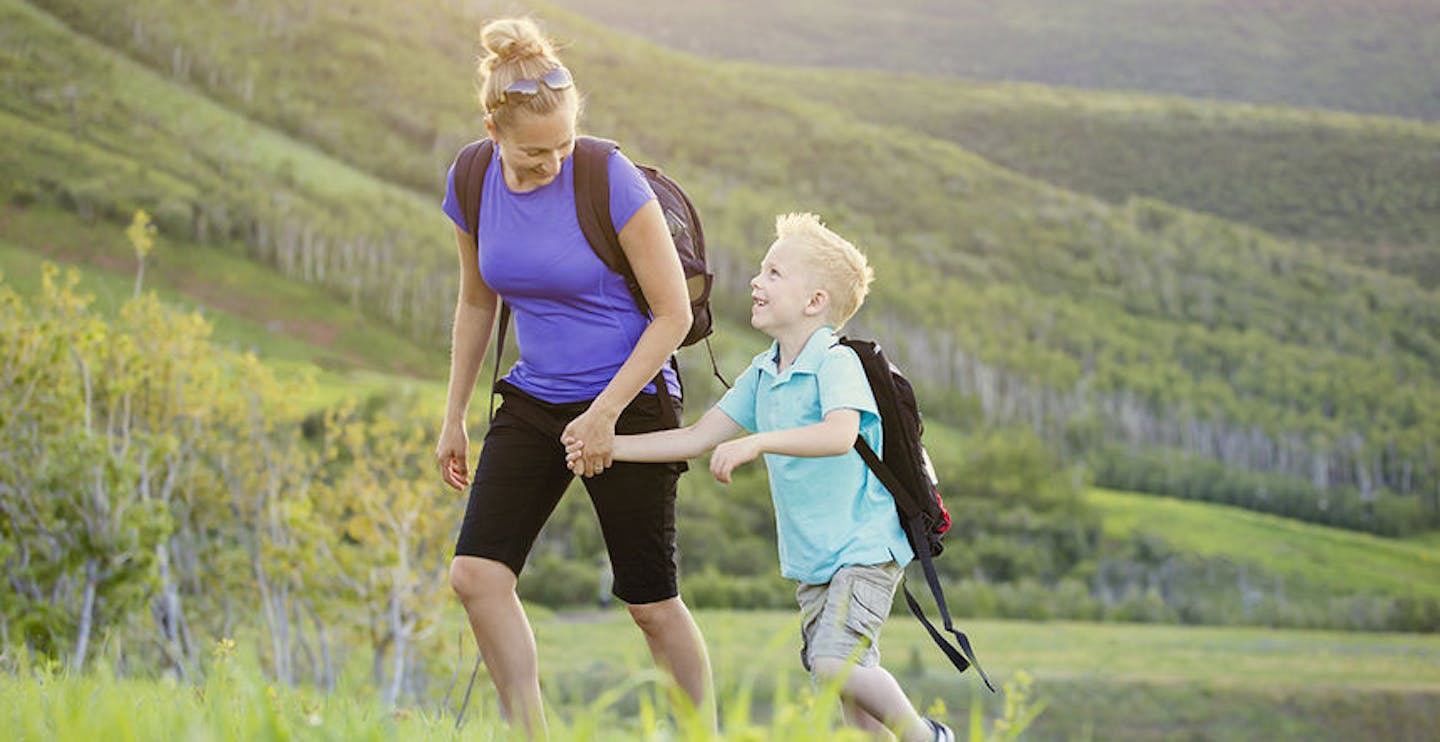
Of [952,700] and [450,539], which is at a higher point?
[450,539]

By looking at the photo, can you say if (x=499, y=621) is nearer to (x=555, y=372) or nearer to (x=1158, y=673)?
(x=555, y=372)

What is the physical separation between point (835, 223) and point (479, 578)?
106 meters

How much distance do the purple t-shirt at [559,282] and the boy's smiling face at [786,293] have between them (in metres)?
0.35

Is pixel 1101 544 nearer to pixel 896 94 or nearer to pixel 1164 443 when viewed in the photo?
pixel 1164 443

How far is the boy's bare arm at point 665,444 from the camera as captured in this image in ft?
13.0

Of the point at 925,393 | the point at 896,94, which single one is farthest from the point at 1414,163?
the point at 925,393

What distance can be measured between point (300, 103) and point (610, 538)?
9833 centimetres

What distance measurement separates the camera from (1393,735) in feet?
179

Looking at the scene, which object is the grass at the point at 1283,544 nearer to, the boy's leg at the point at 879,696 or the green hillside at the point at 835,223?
the green hillside at the point at 835,223

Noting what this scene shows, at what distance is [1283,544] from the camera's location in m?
82.8

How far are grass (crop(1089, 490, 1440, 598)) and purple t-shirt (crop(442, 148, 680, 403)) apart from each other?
7846 cm


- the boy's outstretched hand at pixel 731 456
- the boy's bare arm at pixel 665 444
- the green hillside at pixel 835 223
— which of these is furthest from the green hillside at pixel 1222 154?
the boy's outstretched hand at pixel 731 456

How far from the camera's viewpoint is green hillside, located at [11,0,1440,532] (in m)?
75.6

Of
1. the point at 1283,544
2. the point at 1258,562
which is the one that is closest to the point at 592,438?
the point at 1258,562
